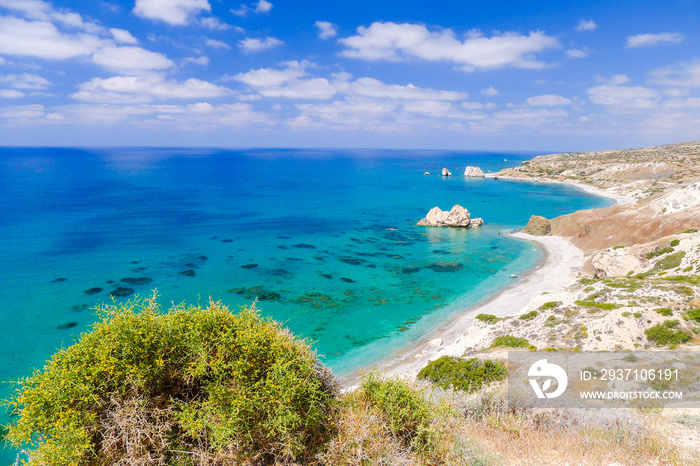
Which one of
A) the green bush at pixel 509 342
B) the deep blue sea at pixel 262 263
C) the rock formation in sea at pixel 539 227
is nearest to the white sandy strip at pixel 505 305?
the deep blue sea at pixel 262 263

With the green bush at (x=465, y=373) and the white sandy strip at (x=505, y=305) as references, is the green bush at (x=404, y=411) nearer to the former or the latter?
the white sandy strip at (x=505, y=305)

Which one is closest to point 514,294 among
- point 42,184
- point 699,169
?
point 699,169

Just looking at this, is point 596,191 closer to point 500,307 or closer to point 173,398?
point 500,307

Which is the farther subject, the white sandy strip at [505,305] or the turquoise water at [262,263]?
the turquoise water at [262,263]

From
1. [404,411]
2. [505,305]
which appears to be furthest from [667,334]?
[404,411]

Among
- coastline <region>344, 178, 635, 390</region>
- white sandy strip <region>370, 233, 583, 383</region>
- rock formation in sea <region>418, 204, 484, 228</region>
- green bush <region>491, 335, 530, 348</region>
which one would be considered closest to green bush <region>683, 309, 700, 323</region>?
green bush <region>491, 335, 530, 348</region>

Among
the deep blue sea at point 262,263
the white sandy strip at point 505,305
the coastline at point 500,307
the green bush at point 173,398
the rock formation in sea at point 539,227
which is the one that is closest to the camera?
the green bush at point 173,398

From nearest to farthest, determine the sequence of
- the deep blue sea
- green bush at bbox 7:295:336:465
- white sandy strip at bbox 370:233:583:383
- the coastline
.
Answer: green bush at bbox 7:295:336:465 < the coastline < white sandy strip at bbox 370:233:583:383 < the deep blue sea

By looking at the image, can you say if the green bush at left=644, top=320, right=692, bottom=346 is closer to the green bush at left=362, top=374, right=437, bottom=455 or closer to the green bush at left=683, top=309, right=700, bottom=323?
the green bush at left=683, top=309, right=700, bottom=323
